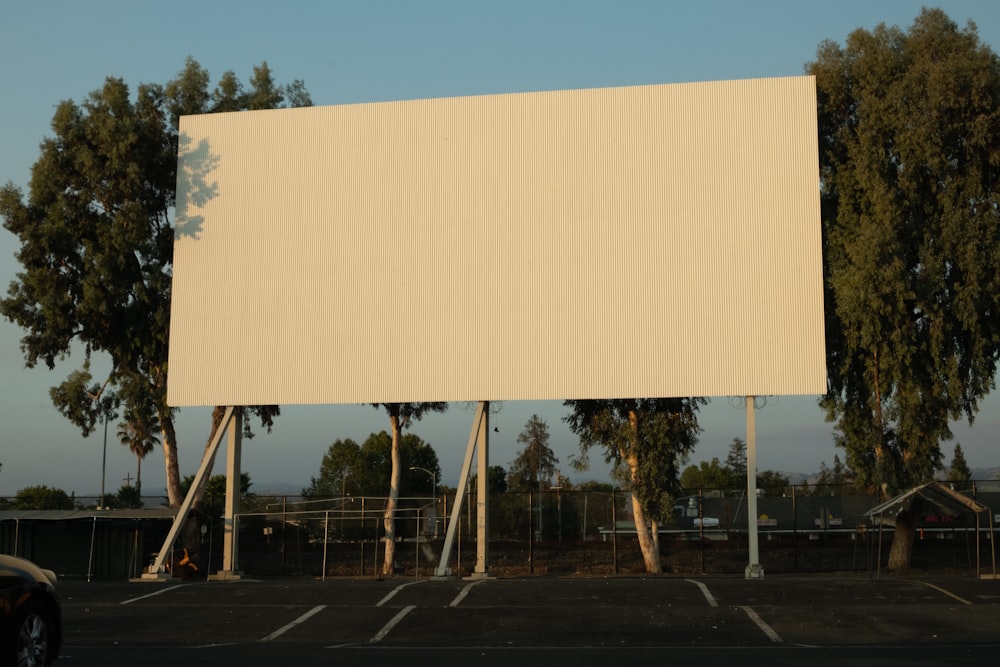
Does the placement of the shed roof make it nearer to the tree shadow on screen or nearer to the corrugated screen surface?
the corrugated screen surface

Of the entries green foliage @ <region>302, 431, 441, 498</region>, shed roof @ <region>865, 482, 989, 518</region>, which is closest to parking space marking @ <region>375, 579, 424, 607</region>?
shed roof @ <region>865, 482, 989, 518</region>

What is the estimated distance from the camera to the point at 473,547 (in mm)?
36625

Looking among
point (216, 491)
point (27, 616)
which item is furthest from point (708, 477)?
point (27, 616)

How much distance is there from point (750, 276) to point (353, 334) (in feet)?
33.1

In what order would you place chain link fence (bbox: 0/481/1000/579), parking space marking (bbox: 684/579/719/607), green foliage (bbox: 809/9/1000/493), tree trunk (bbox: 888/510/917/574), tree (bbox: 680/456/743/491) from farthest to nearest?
tree (bbox: 680/456/743/491), chain link fence (bbox: 0/481/1000/579), tree trunk (bbox: 888/510/917/574), green foliage (bbox: 809/9/1000/493), parking space marking (bbox: 684/579/719/607)

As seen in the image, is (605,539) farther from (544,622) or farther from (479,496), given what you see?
(544,622)

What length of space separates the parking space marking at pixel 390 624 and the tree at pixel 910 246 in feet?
46.8

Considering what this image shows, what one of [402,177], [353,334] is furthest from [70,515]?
[402,177]

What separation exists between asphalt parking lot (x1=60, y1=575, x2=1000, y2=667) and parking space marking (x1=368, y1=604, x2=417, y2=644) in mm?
33

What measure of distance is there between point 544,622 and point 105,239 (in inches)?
803

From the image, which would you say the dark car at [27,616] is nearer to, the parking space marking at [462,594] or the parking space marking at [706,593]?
the parking space marking at [462,594]

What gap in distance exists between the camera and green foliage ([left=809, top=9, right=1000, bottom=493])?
1102 inches

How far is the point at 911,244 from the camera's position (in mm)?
28969

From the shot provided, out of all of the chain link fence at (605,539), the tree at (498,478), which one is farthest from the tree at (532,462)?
the chain link fence at (605,539)
